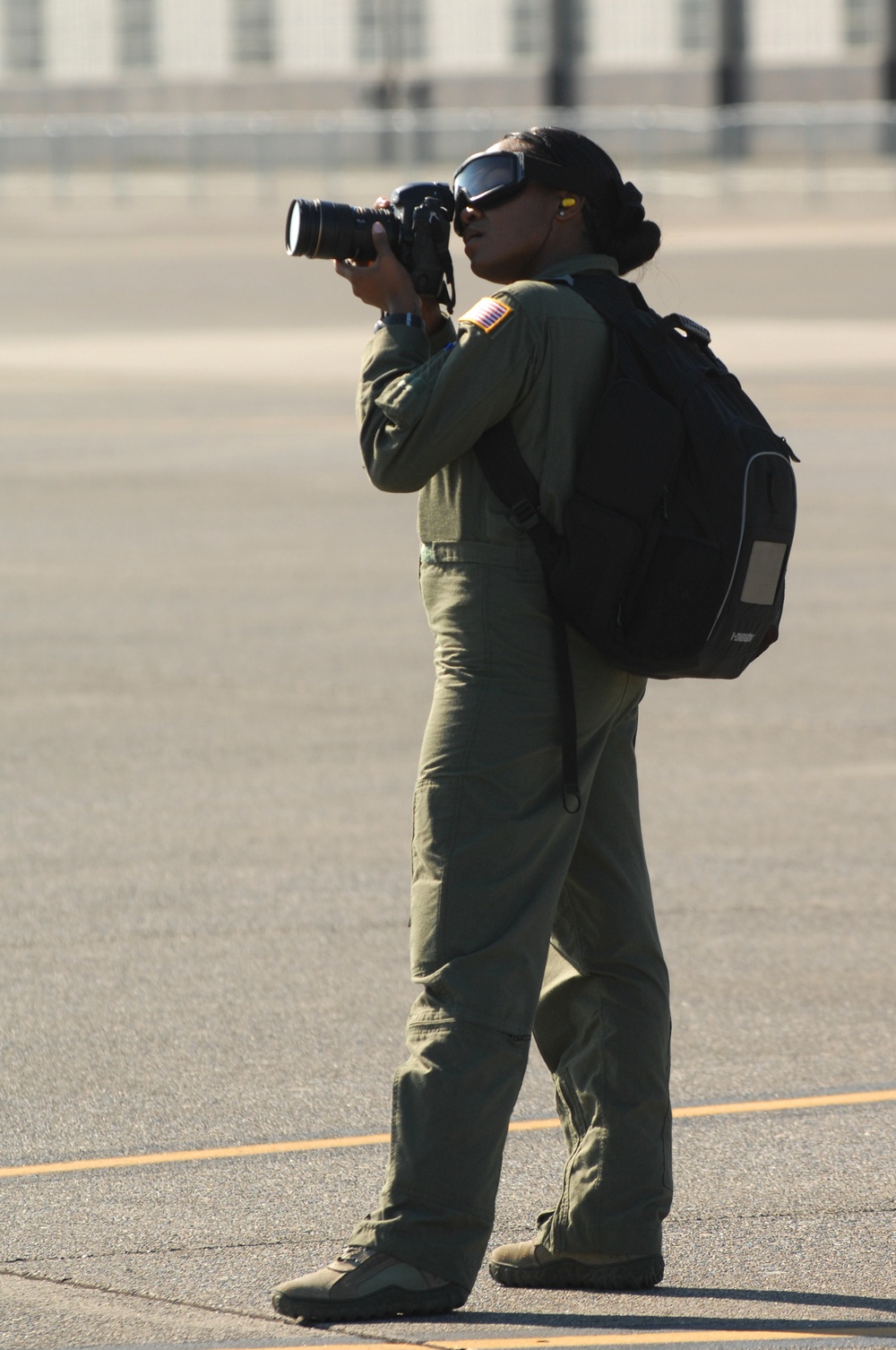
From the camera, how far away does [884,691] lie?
37.1ft

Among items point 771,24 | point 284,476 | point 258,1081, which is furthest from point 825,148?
point 258,1081

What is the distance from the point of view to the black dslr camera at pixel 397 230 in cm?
455

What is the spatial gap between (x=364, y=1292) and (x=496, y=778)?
0.86m

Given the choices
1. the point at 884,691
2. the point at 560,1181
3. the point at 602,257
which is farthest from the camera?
the point at 884,691

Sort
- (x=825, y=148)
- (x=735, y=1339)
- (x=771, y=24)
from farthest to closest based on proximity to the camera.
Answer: (x=771, y=24) < (x=825, y=148) < (x=735, y=1339)

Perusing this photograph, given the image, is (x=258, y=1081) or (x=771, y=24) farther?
(x=771, y=24)

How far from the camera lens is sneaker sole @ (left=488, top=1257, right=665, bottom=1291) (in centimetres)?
460

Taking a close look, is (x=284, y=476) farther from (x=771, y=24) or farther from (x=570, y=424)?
(x=771, y=24)

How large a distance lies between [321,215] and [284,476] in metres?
14.8

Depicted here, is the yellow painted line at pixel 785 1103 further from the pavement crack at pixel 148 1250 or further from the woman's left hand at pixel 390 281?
the woman's left hand at pixel 390 281

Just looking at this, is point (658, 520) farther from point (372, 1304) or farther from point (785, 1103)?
point (785, 1103)

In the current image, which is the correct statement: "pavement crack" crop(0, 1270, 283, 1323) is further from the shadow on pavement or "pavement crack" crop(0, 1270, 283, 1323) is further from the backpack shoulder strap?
the backpack shoulder strap

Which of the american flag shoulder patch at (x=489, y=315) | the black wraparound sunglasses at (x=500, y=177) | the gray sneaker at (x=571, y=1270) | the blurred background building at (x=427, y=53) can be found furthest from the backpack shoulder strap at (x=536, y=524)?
the blurred background building at (x=427, y=53)

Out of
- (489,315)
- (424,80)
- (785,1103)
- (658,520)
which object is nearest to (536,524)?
(658,520)
